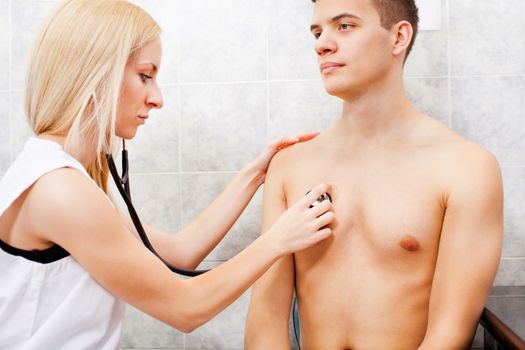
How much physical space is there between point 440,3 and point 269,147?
74 cm

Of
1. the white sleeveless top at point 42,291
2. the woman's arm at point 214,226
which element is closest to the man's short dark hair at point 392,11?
the woman's arm at point 214,226

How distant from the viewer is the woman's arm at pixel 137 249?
1059 millimetres

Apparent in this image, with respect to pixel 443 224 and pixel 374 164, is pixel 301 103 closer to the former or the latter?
pixel 374 164

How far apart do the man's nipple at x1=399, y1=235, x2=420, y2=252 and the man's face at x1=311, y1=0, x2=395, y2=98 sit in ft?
1.25

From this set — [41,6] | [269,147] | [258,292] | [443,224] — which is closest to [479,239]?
[443,224]

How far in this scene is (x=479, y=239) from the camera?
114cm

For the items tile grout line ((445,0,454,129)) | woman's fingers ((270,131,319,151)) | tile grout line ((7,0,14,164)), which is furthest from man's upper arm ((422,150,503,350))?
tile grout line ((7,0,14,164))

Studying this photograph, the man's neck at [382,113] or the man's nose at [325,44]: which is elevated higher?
the man's nose at [325,44]

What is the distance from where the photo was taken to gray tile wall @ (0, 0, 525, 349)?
67.5 inches

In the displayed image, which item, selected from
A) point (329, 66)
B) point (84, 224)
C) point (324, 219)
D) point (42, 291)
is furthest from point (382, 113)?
point (42, 291)

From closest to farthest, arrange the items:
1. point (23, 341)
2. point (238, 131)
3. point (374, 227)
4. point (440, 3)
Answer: point (23, 341) < point (374, 227) < point (440, 3) < point (238, 131)

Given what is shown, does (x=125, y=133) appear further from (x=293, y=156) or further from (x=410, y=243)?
(x=410, y=243)

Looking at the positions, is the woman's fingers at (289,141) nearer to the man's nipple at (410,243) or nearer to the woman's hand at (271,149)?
the woman's hand at (271,149)

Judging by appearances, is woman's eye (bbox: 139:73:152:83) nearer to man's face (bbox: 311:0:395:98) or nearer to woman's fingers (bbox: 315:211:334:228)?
man's face (bbox: 311:0:395:98)
